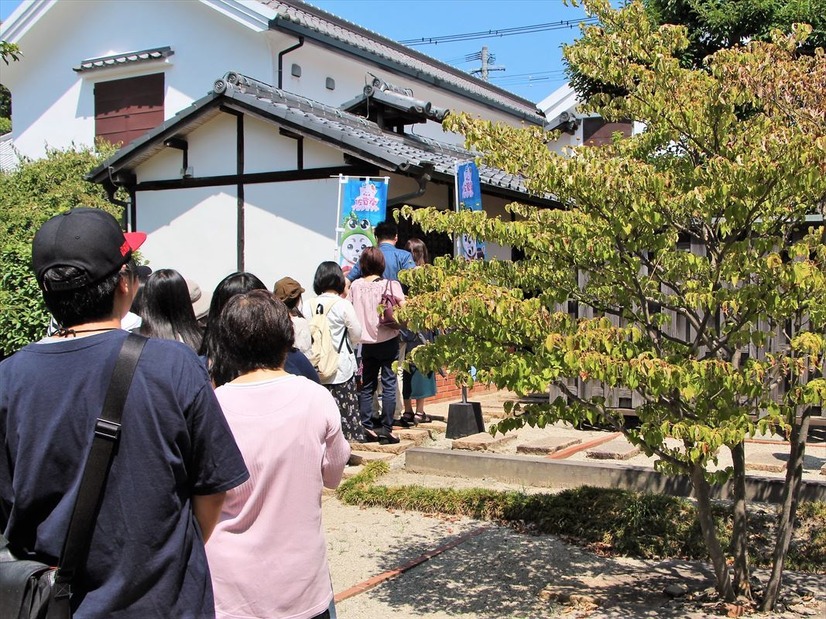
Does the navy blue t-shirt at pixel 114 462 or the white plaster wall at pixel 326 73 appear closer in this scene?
the navy blue t-shirt at pixel 114 462

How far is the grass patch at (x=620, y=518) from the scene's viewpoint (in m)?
5.20

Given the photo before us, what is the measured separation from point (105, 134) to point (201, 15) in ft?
10.5

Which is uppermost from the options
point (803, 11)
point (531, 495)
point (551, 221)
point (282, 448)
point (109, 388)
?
point (803, 11)

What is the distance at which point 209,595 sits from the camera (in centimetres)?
222

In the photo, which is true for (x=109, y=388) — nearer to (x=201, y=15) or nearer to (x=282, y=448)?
(x=282, y=448)

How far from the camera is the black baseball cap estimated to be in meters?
2.13

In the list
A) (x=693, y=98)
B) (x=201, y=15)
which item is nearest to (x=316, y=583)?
(x=693, y=98)

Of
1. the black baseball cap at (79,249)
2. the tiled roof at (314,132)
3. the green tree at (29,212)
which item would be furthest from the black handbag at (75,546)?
the green tree at (29,212)

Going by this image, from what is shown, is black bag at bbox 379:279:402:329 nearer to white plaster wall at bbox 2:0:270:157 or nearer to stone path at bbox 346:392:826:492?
stone path at bbox 346:392:826:492

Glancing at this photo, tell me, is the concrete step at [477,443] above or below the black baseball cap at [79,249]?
A: below

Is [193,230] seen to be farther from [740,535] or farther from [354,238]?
[740,535]

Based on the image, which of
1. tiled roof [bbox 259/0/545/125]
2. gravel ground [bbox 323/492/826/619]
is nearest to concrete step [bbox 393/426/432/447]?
gravel ground [bbox 323/492/826/619]

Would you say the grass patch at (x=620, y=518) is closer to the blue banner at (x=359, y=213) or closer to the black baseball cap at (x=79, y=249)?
the black baseball cap at (x=79, y=249)

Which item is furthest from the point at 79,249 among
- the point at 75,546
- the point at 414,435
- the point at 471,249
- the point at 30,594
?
the point at 471,249
